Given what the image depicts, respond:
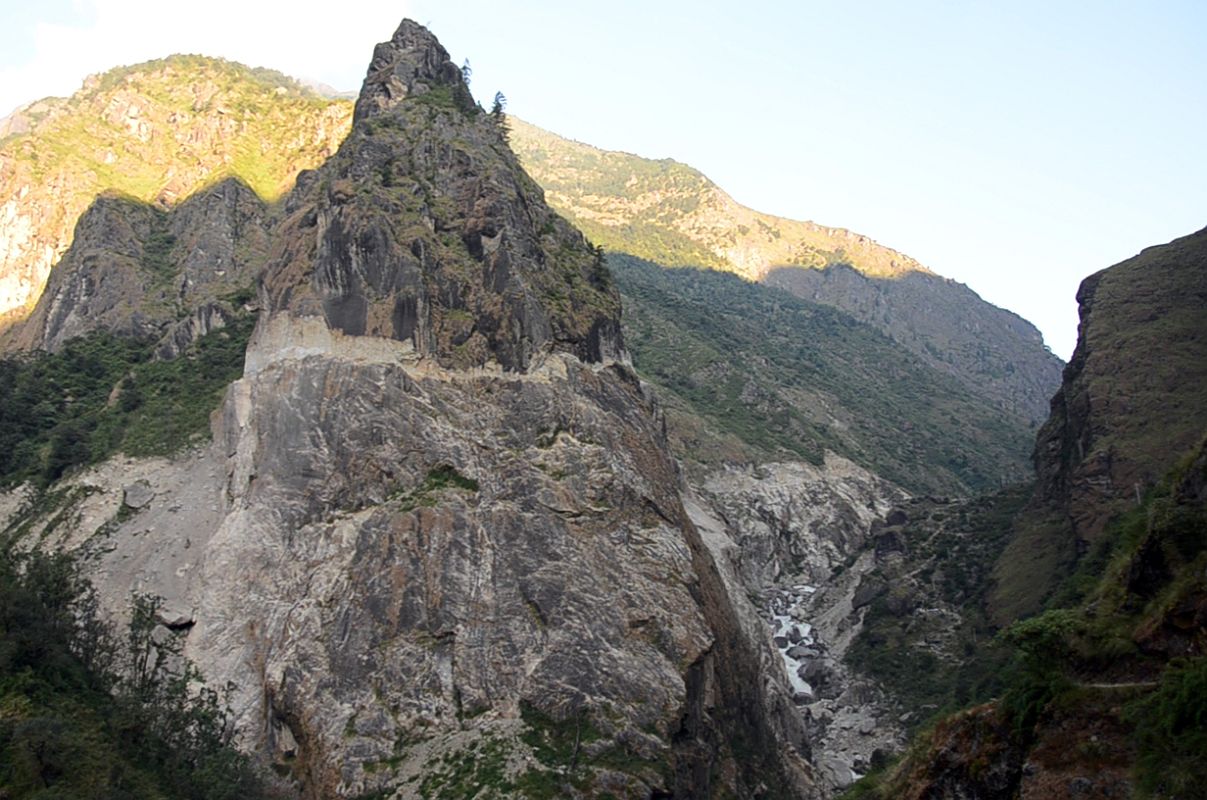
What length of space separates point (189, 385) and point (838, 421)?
116796 mm

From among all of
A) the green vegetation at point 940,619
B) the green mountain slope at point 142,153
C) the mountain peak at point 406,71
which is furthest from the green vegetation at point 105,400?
the green vegetation at point 940,619

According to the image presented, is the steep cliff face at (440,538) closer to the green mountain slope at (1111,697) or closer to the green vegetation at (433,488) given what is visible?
the green vegetation at (433,488)

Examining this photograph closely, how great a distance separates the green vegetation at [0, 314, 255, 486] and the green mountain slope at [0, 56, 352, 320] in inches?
1265

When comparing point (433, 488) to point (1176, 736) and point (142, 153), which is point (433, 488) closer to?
point (1176, 736)

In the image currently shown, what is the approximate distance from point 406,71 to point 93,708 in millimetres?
67347

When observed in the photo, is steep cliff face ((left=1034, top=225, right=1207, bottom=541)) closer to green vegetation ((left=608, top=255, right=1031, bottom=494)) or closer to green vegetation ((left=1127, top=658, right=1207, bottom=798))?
green vegetation ((left=608, top=255, right=1031, bottom=494))

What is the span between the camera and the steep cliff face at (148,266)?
103000 millimetres

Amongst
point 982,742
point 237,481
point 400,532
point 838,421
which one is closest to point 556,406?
point 400,532

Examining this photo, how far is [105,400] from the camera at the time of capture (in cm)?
8719

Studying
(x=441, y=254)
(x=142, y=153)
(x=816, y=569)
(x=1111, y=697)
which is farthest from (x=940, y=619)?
(x=142, y=153)

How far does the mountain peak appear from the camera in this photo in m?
98.2

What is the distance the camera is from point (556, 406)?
72062 mm

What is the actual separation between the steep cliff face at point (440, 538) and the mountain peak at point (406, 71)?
15680mm

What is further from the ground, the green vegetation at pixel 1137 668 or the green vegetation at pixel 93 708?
the green vegetation at pixel 1137 668
